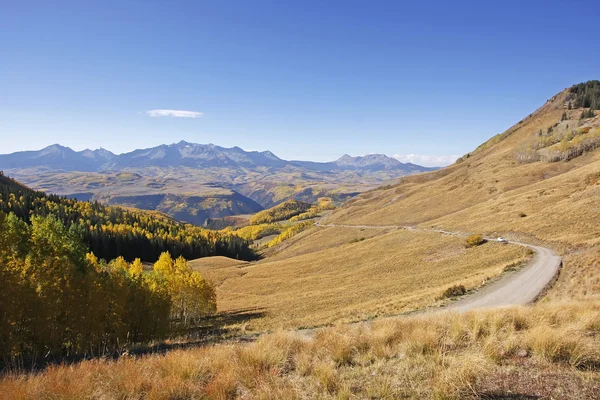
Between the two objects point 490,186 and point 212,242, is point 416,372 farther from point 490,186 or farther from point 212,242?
point 212,242

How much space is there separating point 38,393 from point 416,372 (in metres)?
8.32

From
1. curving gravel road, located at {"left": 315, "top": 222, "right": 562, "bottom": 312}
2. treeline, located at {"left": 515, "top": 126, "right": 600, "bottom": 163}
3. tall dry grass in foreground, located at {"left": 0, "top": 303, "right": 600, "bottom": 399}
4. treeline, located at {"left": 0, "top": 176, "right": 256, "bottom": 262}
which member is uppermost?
treeline, located at {"left": 515, "top": 126, "right": 600, "bottom": 163}

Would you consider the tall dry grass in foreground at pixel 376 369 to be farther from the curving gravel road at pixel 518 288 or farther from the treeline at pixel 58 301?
the curving gravel road at pixel 518 288

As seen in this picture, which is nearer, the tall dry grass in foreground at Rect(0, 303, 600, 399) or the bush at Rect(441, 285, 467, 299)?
the tall dry grass in foreground at Rect(0, 303, 600, 399)

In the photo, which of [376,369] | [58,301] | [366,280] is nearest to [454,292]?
[376,369]

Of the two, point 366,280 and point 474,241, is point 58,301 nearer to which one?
point 366,280

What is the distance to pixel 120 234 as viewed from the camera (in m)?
146

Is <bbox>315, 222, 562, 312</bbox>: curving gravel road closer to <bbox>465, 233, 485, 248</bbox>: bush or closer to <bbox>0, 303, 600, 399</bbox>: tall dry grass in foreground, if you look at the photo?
<bbox>0, 303, 600, 399</bbox>: tall dry grass in foreground

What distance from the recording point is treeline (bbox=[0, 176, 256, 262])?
140 metres

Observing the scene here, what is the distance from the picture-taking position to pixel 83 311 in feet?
85.1

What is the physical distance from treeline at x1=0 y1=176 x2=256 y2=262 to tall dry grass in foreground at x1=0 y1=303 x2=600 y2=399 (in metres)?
140

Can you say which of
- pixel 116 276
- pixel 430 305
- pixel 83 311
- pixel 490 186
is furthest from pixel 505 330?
pixel 490 186

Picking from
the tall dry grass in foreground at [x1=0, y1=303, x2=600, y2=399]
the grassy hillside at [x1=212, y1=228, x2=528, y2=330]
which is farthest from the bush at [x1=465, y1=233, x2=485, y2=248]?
the tall dry grass in foreground at [x1=0, y1=303, x2=600, y2=399]

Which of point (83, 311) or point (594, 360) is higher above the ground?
point (594, 360)
